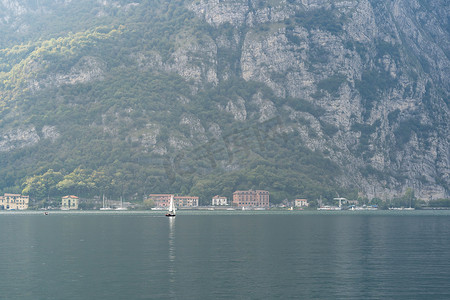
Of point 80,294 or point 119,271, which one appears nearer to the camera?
point 80,294

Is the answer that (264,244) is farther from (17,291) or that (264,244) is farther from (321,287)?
(17,291)

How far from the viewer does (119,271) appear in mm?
59656

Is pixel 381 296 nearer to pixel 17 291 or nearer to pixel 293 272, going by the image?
pixel 293 272

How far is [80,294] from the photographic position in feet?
159

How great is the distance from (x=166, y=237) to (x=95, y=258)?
31947mm

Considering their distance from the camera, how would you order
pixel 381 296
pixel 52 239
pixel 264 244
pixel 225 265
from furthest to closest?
pixel 52 239 < pixel 264 244 < pixel 225 265 < pixel 381 296

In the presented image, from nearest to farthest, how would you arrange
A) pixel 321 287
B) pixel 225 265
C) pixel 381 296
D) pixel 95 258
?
pixel 381 296, pixel 321 287, pixel 225 265, pixel 95 258

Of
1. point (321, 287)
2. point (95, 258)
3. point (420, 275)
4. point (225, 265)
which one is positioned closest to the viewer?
point (321, 287)

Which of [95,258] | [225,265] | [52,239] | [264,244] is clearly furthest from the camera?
[52,239]

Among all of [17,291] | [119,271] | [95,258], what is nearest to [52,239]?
[95,258]

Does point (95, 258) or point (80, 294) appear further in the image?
point (95, 258)

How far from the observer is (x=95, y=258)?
6988 centimetres

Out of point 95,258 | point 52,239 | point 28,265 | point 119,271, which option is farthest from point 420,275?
point 52,239

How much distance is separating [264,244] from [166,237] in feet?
69.6
